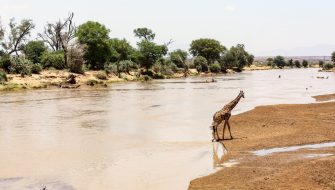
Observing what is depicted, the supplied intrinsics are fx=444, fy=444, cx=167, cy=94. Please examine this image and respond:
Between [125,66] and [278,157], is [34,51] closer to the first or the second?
[125,66]

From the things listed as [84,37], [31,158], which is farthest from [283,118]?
[84,37]

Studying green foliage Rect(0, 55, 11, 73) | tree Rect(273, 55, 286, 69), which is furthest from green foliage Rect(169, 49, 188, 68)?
tree Rect(273, 55, 286, 69)

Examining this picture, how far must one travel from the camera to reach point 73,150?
19.4m

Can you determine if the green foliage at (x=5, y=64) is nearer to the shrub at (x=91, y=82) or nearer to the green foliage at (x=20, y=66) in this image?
the green foliage at (x=20, y=66)

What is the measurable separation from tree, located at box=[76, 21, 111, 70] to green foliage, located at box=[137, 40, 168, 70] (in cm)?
967

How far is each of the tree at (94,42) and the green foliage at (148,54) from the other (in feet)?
31.7

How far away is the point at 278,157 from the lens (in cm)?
1560

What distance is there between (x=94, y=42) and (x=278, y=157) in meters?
72.8

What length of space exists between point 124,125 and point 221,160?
1171 centimetres

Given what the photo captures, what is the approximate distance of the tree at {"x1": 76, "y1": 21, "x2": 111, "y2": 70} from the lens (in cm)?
8519

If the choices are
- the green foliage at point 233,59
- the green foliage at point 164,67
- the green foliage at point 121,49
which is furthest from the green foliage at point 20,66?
the green foliage at point 233,59

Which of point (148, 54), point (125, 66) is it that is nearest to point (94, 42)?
point (125, 66)

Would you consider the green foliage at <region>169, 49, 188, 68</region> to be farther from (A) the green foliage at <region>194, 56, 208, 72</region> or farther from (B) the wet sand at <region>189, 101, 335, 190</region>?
(B) the wet sand at <region>189, 101, 335, 190</region>

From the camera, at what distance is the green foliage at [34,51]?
86.7m
